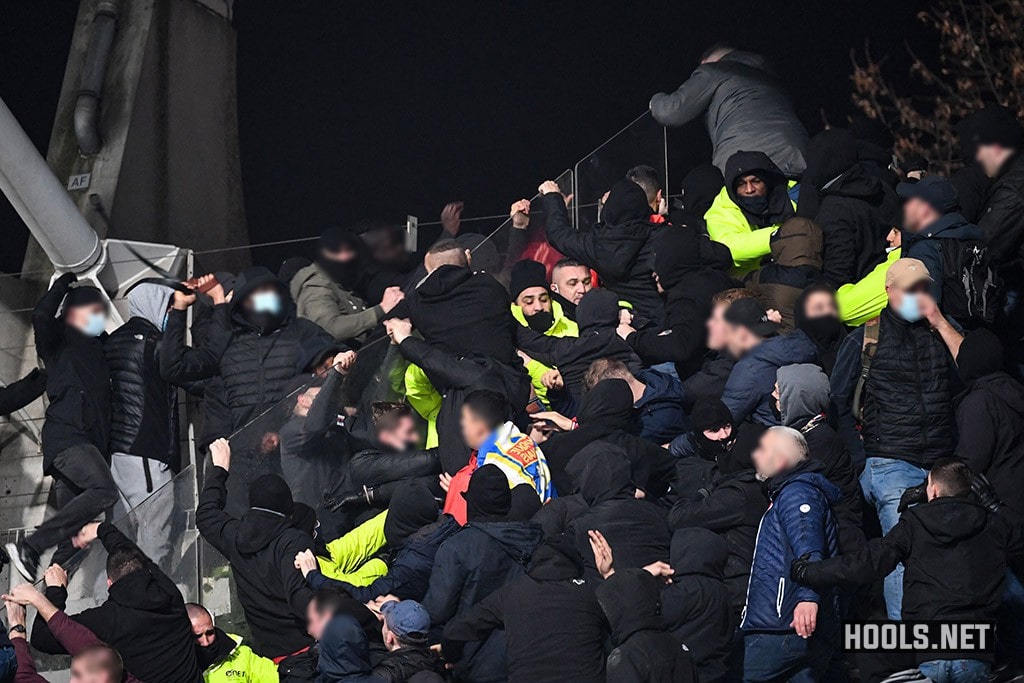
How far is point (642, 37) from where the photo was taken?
45.7ft

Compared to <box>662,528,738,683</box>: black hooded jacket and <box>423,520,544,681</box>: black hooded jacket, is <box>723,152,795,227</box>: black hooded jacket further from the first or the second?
<box>423,520,544,681</box>: black hooded jacket

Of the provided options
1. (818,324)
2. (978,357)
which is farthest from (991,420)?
(818,324)

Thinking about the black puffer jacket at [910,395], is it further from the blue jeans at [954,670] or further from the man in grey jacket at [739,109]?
A: the man in grey jacket at [739,109]

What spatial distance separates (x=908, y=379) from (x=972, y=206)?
1260 millimetres

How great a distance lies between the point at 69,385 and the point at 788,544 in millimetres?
4363

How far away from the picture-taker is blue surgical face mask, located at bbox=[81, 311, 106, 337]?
914 centimetres

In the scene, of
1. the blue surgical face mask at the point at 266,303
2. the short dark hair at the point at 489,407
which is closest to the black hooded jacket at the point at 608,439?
the short dark hair at the point at 489,407

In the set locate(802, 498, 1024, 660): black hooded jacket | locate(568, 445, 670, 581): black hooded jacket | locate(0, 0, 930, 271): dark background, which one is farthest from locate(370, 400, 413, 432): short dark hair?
locate(0, 0, 930, 271): dark background

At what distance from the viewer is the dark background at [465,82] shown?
1388 centimetres

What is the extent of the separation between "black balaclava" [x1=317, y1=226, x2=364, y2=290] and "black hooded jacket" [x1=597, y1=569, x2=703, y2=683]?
381cm

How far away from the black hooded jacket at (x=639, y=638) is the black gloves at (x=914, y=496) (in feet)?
4.61

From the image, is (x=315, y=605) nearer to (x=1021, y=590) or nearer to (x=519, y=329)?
(x=519, y=329)

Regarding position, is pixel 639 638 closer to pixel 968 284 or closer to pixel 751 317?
pixel 751 317

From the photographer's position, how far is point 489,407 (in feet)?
24.2
